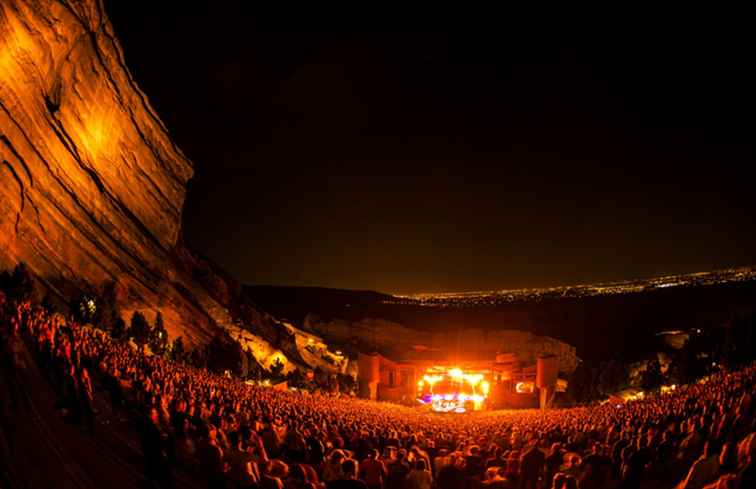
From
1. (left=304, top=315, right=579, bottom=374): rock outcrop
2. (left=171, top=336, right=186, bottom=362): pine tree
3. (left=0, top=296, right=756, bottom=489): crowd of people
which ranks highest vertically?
(left=304, top=315, right=579, bottom=374): rock outcrop

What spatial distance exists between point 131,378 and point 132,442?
667cm

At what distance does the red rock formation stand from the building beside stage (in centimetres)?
2556

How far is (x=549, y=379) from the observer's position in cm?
6206

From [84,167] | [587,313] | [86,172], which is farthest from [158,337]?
[587,313]

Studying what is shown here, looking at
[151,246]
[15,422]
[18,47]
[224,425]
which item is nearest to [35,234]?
[18,47]

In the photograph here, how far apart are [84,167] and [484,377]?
165 feet

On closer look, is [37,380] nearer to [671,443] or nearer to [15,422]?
[15,422]

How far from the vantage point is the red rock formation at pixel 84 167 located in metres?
26.3

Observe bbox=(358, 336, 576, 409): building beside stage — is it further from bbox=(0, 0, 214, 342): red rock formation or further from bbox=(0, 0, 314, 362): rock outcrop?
bbox=(0, 0, 214, 342): red rock formation

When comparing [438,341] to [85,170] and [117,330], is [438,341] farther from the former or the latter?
[85,170]

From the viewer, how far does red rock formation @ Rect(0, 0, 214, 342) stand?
2627cm

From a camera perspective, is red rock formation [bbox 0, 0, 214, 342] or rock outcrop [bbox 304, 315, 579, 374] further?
rock outcrop [bbox 304, 315, 579, 374]

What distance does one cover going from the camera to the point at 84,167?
33.4 meters

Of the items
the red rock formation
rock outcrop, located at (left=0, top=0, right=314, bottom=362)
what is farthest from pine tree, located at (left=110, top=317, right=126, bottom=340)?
the red rock formation
